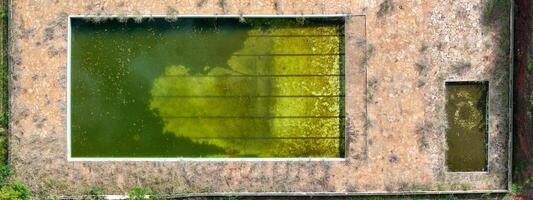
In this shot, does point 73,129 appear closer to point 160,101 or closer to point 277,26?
point 160,101

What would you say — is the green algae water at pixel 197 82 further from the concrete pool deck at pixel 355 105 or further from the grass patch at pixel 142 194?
the grass patch at pixel 142 194

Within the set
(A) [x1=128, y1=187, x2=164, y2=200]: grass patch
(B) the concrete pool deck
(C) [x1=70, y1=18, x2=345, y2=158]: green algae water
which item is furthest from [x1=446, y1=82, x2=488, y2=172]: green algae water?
(A) [x1=128, y1=187, x2=164, y2=200]: grass patch

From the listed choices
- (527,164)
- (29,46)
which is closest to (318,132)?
(527,164)

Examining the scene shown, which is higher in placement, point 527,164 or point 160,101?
point 160,101

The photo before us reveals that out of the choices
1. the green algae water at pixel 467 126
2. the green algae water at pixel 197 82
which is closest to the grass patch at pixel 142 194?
the green algae water at pixel 197 82

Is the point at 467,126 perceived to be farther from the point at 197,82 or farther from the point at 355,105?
the point at 197,82

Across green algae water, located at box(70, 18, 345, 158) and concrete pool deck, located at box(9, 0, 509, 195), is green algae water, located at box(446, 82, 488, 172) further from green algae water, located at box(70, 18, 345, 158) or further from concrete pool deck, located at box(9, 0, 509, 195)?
green algae water, located at box(70, 18, 345, 158)
